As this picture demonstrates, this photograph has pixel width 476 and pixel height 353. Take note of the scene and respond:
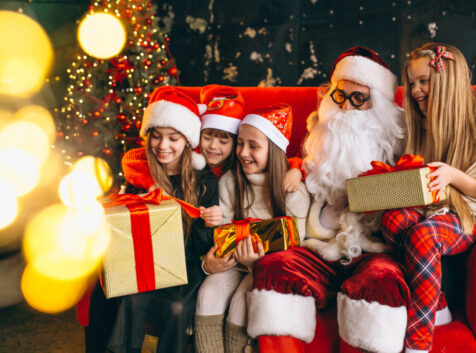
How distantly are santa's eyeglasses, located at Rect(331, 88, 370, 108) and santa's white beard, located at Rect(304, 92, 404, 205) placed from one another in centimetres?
5

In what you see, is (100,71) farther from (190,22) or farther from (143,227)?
(143,227)

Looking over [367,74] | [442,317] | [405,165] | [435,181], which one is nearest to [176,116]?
[367,74]

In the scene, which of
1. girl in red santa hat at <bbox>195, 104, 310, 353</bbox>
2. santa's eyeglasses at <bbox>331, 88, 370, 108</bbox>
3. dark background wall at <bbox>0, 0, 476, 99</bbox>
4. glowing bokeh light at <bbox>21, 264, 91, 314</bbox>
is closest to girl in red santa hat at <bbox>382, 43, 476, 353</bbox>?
santa's eyeglasses at <bbox>331, 88, 370, 108</bbox>

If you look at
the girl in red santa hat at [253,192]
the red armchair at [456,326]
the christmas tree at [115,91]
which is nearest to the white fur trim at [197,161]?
the girl in red santa hat at [253,192]

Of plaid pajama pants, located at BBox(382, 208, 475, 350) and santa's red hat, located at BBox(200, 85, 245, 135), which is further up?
santa's red hat, located at BBox(200, 85, 245, 135)

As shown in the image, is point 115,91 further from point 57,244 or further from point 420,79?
point 420,79

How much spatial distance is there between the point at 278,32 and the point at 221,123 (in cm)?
214

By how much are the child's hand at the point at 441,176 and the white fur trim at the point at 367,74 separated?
54 centimetres

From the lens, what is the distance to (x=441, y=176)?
5.30 feet

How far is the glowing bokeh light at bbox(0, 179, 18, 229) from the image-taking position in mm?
3197

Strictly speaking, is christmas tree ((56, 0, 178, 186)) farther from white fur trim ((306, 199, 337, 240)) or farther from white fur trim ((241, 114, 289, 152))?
white fur trim ((306, 199, 337, 240))

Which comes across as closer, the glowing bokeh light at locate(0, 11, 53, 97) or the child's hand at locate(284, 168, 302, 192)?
the child's hand at locate(284, 168, 302, 192)

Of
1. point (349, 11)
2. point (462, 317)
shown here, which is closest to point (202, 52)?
point (349, 11)

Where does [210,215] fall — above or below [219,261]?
above
